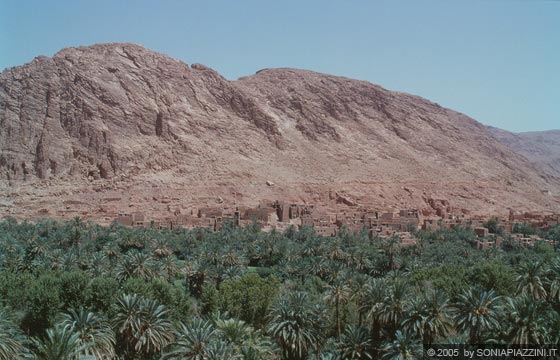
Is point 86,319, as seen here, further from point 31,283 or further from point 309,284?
point 309,284

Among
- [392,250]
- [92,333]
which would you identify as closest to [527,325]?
[92,333]

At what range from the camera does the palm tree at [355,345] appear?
1945 centimetres

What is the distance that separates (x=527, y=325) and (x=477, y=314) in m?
1.83

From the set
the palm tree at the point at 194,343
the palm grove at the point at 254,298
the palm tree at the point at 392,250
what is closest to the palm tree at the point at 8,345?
the palm grove at the point at 254,298

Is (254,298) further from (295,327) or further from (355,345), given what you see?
(355,345)

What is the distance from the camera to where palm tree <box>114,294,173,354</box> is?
18969 millimetres

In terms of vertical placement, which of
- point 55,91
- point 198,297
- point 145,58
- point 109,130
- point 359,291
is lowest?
point 198,297

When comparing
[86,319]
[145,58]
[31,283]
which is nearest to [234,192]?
[145,58]

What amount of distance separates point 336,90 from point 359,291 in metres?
72.2

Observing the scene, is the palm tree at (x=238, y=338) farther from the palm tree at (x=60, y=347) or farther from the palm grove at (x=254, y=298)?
the palm tree at (x=60, y=347)

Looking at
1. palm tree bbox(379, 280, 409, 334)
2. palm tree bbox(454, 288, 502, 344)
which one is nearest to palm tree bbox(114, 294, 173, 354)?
palm tree bbox(379, 280, 409, 334)

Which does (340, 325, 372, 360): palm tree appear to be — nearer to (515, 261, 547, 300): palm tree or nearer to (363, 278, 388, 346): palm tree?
(363, 278, 388, 346): palm tree

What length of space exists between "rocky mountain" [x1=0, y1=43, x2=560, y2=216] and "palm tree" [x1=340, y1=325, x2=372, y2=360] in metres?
38.3

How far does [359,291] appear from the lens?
75.8 feet
